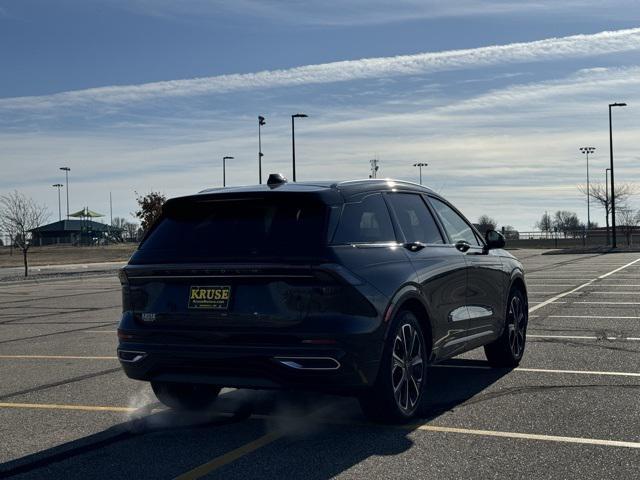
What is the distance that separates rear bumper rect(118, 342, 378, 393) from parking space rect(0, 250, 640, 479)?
40cm

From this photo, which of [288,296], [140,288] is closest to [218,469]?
[288,296]

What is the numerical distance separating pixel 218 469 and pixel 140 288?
61.8 inches

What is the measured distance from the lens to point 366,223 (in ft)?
20.2

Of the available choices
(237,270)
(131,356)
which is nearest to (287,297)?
(237,270)

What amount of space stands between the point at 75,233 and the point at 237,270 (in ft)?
477

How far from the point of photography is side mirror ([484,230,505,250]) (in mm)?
8180

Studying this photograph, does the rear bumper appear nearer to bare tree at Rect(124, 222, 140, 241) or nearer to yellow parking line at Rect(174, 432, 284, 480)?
yellow parking line at Rect(174, 432, 284, 480)

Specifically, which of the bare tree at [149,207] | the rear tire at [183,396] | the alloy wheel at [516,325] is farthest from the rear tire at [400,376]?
the bare tree at [149,207]

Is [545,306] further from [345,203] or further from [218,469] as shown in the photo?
[218,469]

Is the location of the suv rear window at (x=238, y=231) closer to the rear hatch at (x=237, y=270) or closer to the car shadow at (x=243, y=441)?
the rear hatch at (x=237, y=270)

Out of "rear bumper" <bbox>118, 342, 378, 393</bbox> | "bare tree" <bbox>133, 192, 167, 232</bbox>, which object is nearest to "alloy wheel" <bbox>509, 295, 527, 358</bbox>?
"rear bumper" <bbox>118, 342, 378, 393</bbox>

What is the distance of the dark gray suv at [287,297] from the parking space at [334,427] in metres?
0.39

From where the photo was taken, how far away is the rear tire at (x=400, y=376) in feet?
19.0

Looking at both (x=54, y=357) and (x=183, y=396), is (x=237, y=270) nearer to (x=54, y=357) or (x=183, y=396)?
(x=183, y=396)
